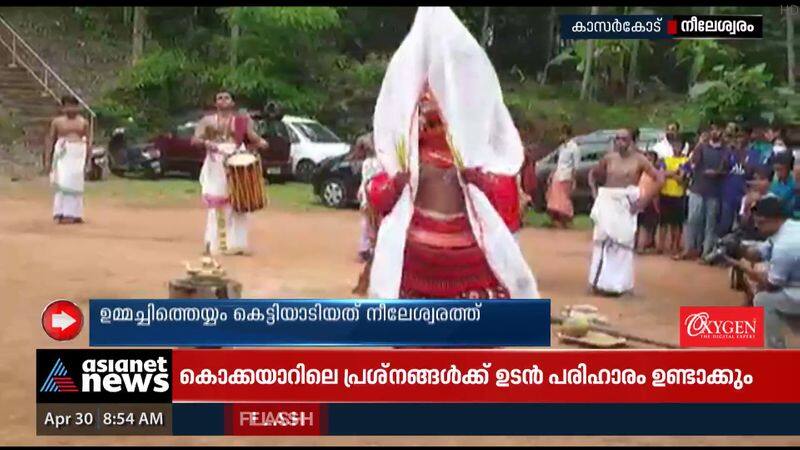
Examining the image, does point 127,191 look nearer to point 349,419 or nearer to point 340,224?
point 340,224

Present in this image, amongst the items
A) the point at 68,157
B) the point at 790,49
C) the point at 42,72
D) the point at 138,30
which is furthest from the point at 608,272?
the point at 42,72

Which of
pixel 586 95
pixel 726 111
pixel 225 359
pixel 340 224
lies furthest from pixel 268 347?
pixel 726 111

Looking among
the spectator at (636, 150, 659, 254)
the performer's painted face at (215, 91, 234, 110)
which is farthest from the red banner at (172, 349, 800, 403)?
the performer's painted face at (215, 91, 234, 110)

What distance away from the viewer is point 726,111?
5727mm

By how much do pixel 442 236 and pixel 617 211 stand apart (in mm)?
839

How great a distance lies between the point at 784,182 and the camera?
Result: 5668mm

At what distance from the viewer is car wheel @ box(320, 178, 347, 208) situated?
19.0ft

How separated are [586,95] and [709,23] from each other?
0.56m

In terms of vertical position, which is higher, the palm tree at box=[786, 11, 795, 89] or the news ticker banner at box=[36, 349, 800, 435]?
the palm tree at box=[786, 11, 795, 89]

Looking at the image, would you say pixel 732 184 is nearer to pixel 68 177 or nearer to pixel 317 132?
pixel 317 132

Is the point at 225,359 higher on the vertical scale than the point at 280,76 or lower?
lower

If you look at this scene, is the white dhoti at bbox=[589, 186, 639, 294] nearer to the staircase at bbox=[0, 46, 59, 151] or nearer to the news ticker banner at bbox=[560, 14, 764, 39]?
the news ticker banner at bbox=[560, 14, 764, 39]

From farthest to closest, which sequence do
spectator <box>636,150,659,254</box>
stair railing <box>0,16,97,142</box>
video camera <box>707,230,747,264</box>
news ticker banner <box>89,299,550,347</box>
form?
1. spectator <box>636,150,659,254</box>
2. video camera <box>707,230,747,264</box>
3. stair railing <box>0,16,97,142</box>
4. news ticker banner <box>89,299,550,347</box>

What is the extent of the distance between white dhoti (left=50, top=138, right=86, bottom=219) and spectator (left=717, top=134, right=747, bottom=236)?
102 inches
